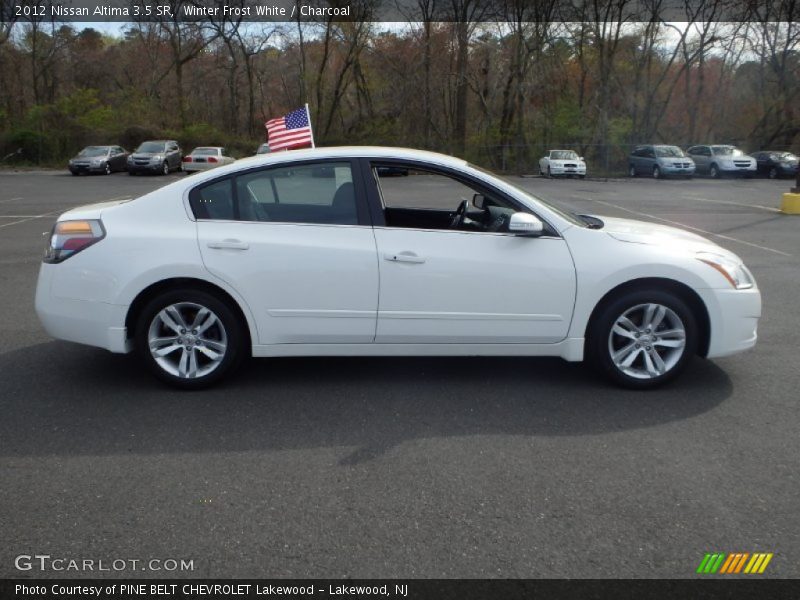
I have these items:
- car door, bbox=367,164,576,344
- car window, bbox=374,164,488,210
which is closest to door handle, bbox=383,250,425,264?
car door, bbox=367,164,576,344

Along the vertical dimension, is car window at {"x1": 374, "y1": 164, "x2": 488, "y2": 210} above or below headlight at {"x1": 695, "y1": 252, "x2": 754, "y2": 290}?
above

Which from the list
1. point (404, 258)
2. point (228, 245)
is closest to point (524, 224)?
point (404, 258)

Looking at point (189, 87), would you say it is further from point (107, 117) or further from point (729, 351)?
point (729, 351)

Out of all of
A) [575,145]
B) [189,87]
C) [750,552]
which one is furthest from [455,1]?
[750,552]

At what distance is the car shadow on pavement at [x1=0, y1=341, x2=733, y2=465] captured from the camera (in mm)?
4328

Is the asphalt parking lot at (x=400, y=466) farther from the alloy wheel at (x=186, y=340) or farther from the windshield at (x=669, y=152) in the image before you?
the windshield at (x=669, y=152)

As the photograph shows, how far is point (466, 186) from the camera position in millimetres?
5383

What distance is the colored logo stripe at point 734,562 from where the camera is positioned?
303cm

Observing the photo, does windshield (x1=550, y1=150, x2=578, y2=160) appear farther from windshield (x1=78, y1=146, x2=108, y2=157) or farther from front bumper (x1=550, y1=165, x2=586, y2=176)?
windshield (x1=78, y1=146, x2=108, y2=157)

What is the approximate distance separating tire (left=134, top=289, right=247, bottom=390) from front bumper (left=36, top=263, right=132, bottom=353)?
12 cm

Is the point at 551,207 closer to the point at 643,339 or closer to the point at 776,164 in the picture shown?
the point at 643,339

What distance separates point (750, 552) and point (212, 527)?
7.42ft

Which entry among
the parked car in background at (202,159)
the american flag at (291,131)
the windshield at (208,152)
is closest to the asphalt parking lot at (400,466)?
the american flag at (291,131)

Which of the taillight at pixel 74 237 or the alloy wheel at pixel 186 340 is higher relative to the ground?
the taillight at pixel 74 237
